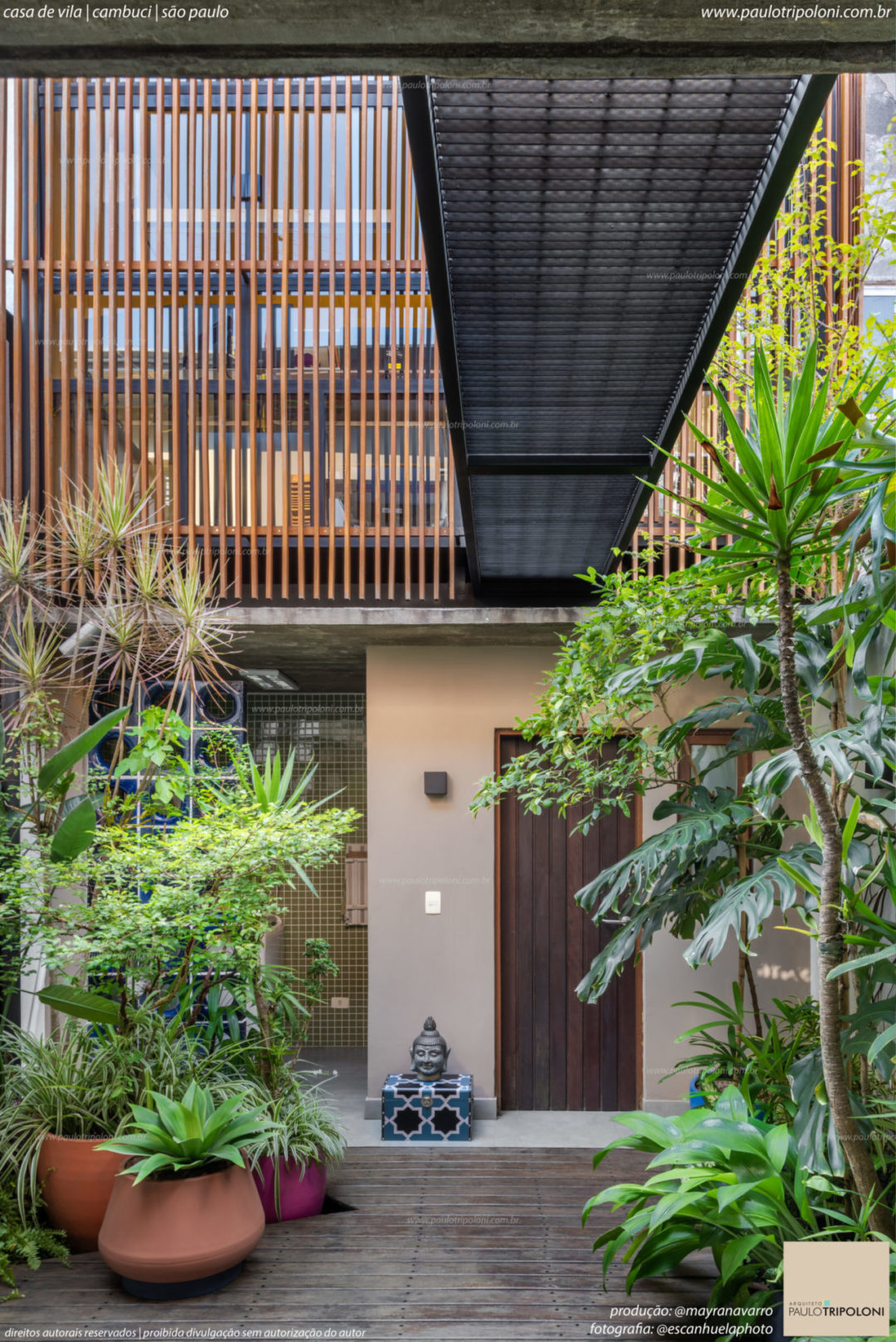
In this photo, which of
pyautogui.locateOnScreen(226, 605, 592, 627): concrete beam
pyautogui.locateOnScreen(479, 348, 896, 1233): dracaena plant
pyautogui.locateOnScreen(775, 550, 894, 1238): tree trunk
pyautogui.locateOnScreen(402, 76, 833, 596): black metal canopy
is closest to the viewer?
pyautogui.locateOnScreen(402, 76, 833, 596): black metal canopy

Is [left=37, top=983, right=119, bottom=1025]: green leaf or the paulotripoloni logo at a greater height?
[left=37, top=983, right=119, bottom=1025]: green leaf

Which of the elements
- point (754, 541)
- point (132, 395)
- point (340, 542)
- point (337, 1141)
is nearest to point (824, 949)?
point (754, 541)

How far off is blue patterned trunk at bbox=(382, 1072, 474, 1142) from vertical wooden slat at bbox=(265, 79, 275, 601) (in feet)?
9.27

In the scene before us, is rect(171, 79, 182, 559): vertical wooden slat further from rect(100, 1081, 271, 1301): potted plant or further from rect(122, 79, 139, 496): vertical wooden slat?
rect(100, 1081, 271, 1301): potted plant

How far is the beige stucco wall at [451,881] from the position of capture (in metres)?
5.39

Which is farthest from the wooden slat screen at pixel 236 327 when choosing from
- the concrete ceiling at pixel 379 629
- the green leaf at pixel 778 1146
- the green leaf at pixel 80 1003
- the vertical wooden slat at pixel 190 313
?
the green leaf at pixel 778 1146

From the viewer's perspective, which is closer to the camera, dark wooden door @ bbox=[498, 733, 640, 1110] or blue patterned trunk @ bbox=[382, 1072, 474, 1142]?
blue patterned trunk @ bbox=[382, 1072, 474, 1142]

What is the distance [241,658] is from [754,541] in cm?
466

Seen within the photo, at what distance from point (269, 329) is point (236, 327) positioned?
0.23 metres

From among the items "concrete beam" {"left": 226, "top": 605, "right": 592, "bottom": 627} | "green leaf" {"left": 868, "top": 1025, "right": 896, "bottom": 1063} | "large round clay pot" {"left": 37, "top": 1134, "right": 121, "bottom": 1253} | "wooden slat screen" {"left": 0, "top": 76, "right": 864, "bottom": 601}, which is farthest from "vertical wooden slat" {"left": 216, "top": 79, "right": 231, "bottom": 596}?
"green leaf" {"left": 868, "top": 1025, "right": 896, "bottom": 1063}

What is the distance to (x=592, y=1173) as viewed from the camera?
14.5 feet

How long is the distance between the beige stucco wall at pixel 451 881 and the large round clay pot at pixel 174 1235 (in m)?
2.11

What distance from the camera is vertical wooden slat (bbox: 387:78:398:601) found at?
15.4ft

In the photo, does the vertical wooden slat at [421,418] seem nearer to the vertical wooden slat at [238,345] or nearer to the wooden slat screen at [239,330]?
the wooden slat screen at [239,330]
